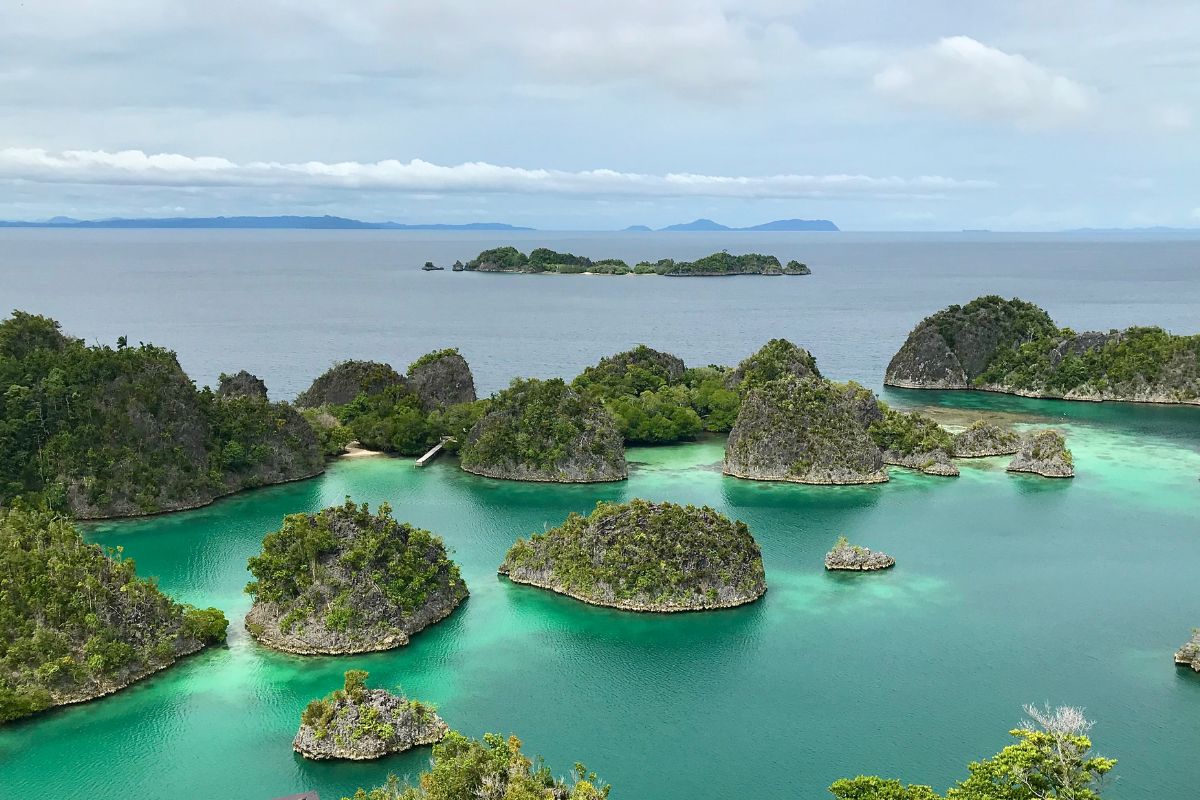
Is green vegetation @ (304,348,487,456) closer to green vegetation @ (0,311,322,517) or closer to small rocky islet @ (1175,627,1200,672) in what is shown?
green vegetation @ (0,311,322,517)

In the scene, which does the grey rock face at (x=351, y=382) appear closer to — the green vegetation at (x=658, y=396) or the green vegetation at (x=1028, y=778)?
the green vegetation at (x=658, y=396)

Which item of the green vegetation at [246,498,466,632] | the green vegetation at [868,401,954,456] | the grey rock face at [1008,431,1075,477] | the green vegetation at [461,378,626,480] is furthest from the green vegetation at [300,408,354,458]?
the grey rock face at [1008,431,1075,477]

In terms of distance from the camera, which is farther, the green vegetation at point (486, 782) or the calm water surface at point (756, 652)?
the calm water surface at point (756, 652)

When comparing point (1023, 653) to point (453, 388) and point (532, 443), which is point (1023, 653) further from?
point (453, 388)

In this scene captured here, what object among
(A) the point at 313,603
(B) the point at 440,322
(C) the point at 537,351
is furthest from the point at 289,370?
(A) the point at 313,603

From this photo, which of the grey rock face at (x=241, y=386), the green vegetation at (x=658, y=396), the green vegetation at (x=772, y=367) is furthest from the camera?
the green vegetation at (x=772, y=367)

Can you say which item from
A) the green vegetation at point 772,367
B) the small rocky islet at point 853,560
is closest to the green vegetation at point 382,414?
the green vegetation at point 772,367
